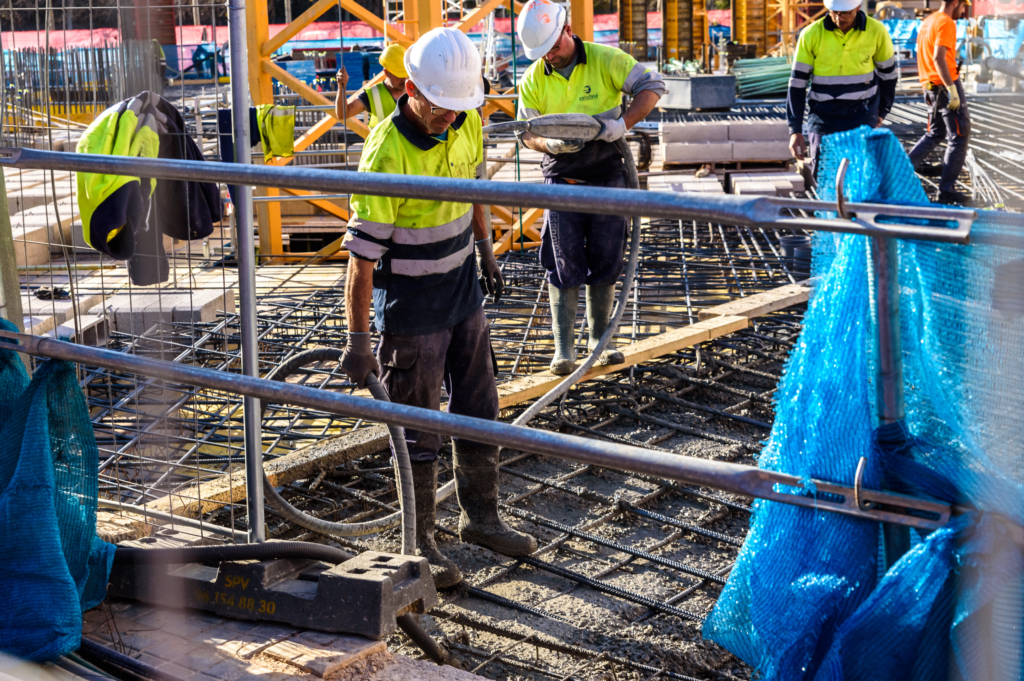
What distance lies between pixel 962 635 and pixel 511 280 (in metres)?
7.14

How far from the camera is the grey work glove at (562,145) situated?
17.3 feet

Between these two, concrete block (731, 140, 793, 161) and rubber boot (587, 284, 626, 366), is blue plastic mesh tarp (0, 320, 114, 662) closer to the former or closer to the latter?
rubber boot (587, 284, 626, 366)

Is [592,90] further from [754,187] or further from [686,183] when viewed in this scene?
[686,183]

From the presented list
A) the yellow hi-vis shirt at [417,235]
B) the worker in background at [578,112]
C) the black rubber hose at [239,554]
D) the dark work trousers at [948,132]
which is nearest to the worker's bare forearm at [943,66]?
the dark work trousers at [948,132]

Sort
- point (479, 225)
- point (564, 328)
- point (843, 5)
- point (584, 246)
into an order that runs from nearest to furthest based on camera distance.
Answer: point (479, 225), point (584, 246), point (564, 328), point (843, 5)

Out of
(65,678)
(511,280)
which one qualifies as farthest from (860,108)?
(65,678)

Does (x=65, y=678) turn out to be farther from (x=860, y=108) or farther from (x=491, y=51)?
(x=491, y=51)

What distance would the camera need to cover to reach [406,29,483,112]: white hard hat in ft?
11.2

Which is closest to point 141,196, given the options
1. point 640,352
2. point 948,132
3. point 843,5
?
point 640,352

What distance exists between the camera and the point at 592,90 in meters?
5.55

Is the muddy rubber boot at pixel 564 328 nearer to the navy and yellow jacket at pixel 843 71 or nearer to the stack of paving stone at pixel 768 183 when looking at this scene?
the navy and yellow jacket at pixel 843 71

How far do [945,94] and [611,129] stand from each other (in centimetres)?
592

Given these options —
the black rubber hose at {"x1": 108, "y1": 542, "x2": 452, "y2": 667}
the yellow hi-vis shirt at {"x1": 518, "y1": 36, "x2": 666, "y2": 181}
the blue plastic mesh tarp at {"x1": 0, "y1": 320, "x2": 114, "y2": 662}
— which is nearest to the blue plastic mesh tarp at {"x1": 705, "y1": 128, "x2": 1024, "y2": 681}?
the black rubber hose at {"x1": 108, "y1": 542, "x2": 452, "y2": 667}

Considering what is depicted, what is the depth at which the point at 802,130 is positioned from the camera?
25.2 ft
